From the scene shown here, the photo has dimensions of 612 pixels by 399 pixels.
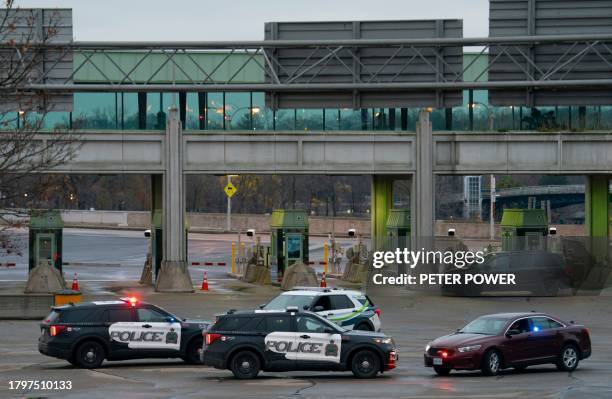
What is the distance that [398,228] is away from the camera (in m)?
51.6

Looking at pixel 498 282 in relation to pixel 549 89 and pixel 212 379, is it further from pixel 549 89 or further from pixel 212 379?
pixel 212 379

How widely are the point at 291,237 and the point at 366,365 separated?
26964 millimetres

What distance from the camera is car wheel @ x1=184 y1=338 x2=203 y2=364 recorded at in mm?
26584

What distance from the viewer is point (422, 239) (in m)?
45.7

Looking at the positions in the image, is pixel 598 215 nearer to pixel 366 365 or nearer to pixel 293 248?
pixel 293 248

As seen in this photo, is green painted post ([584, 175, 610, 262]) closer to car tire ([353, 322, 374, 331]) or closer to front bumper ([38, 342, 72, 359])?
car tire ([353, 322, 374, 331])

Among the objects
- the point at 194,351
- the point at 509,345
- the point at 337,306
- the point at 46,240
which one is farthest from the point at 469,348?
the point at 46,240

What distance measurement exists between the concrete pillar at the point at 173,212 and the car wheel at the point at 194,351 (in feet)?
62.6

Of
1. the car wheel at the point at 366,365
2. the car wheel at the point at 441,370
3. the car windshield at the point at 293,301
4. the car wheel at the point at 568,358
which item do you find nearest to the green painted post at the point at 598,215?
the car windshield at the point at 293,301

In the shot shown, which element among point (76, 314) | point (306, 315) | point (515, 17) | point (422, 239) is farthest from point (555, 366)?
point (515, 17)

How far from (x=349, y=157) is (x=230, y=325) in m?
22.6

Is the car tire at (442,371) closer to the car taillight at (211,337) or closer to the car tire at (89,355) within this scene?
the car taillight at (211,337)

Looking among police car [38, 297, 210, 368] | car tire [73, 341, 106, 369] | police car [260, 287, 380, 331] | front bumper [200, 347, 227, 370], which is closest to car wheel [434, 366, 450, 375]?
front bumper [200, 347, 227, 370]

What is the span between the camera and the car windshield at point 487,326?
993 inches
